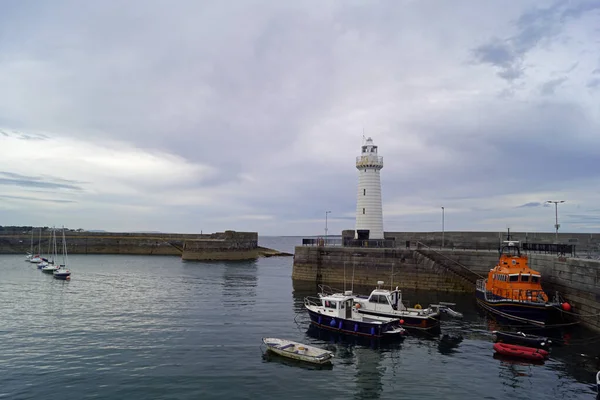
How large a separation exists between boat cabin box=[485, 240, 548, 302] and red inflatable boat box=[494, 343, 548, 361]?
302 inches

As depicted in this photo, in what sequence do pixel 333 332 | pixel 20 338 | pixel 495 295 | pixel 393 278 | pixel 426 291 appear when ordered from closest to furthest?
1. pixel 20 338
2. pixel 333 332
3. pixel 495 295
4. pixel 426 291
5. pixel 393 278

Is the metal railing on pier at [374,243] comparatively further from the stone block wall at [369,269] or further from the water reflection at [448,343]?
the water reflection at [448,343]

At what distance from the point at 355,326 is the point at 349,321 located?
1.64ft

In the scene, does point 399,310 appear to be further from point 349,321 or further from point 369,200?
point 369,200

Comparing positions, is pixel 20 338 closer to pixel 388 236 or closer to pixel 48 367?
pixel 48 367

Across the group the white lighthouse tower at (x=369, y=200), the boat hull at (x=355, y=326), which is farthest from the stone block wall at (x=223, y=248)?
the boat hull at (x=355, y=326)

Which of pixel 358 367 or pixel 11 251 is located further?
pixel 11 251

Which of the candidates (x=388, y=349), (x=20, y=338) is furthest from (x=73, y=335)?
(x=388, y=349)

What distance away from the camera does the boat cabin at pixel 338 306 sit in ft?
84.1

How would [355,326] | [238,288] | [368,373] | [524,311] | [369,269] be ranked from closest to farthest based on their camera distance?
[368,373]
[355,326]
[524,311]
[238,288]
[369,269]

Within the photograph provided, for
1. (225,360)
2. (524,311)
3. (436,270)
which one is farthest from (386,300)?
(436,270)

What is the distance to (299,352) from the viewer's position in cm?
1961

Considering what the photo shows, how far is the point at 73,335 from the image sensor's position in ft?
77.4

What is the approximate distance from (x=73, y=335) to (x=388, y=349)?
1893 cm
